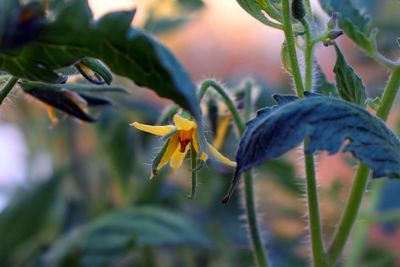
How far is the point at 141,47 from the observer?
17.6 inches

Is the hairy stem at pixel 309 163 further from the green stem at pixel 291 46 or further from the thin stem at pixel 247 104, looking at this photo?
the thin stem at pixel 247 104

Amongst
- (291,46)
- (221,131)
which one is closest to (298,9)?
(291,46)

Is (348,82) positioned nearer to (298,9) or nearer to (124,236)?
(298,9)

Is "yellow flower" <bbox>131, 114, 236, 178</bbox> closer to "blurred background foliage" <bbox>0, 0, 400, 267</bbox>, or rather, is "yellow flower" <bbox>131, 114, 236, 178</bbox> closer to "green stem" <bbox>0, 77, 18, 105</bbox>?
"green stem" <bbox>0, 77, 18, 105</bbox>

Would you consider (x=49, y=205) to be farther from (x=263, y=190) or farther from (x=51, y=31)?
(x=51, y=31)

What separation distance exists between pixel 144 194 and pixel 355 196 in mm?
821

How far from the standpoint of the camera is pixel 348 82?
0.60m

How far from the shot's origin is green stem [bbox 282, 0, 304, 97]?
1.79 ft

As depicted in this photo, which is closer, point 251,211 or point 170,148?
point 170,148

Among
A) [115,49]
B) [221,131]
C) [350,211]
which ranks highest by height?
[115,49]

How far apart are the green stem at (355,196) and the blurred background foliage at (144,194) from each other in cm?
40

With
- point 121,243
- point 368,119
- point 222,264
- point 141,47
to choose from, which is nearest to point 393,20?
point 222,264

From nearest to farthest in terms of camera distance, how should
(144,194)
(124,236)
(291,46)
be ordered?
(291,46)
(124,236)
(144,194)

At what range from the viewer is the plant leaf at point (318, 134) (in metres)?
0.49
